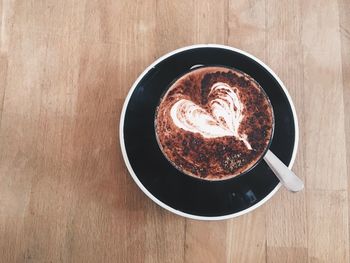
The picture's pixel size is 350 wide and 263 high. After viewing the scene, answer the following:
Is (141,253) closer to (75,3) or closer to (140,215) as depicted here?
(140,215)

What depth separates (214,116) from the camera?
2.51 feet

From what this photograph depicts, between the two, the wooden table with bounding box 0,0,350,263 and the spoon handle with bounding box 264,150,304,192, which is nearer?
the spoon handle with bounding box 264,150,304,192

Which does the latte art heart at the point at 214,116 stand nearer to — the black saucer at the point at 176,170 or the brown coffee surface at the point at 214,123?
the brown coffee surface at the point at 214,123

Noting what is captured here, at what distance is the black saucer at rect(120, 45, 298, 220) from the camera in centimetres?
83

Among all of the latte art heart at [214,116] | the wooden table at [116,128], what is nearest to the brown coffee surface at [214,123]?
the latte art heart at [214,116]

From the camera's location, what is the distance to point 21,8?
98 centimetres

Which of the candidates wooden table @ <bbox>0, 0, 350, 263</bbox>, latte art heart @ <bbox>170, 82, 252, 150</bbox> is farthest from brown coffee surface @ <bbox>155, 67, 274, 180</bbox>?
wooden table @ <bbox>0, 0, 350, 263</bbox>

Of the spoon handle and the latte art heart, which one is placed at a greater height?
the latte art heart

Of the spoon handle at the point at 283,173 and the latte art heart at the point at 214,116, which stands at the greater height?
the latte art heart at the point at 214,116

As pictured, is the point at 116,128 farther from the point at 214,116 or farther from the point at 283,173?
the point at 283,173

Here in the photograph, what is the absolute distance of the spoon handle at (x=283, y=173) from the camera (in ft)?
2.50

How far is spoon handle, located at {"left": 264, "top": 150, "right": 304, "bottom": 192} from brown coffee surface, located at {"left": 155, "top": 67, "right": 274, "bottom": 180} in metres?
0.03

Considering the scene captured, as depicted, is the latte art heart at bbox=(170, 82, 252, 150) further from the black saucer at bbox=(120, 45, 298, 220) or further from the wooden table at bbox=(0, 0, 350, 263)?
the wooden table at bbox=(0, 0, 350, 263)

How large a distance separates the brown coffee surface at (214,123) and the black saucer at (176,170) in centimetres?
8
